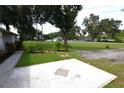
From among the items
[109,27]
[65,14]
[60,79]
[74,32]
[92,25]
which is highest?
[92,25]

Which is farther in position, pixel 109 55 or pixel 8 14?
pixel 8 14

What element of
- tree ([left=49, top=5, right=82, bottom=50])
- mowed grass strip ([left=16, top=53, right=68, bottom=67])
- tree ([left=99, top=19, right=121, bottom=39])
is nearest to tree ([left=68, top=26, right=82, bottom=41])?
tree ([left=99, top=19, right=121, bottom=39])

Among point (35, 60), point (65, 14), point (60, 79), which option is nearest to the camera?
point (60, 79)

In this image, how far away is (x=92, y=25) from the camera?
61938 mm

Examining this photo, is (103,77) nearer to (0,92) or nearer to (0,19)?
(0,92)

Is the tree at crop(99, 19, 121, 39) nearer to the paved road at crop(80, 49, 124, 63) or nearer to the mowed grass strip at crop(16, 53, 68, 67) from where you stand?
the paved road at crop(80, 49, 124, 63)

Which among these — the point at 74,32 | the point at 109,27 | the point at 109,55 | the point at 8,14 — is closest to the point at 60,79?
the point at 109,55

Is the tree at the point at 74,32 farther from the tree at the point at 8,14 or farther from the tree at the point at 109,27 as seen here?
the tree at the point at 8,14

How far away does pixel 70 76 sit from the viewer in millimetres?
6594

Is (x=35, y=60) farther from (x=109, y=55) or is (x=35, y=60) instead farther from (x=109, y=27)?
(x=109, y=27)

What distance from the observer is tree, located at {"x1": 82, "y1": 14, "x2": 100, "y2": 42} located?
6128 centimetres

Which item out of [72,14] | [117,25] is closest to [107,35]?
[117,25]

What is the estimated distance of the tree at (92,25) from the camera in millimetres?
61281

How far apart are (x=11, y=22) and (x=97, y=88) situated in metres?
22.2
